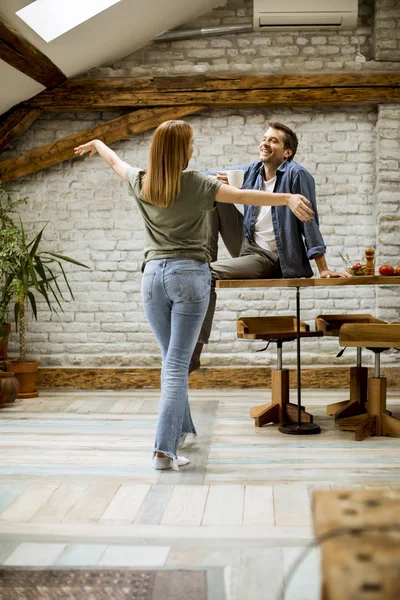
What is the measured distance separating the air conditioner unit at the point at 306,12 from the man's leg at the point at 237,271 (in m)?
2.71

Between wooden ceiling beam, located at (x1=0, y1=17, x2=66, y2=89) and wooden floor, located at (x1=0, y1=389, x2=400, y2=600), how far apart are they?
2.48 meters

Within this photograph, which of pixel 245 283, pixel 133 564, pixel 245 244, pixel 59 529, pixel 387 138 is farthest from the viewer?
pixel 387 138

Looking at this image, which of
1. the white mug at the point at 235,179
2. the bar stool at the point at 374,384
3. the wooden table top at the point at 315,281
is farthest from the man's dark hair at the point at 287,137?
the bar stool at the point at 374,384

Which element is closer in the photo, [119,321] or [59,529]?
[59,529]

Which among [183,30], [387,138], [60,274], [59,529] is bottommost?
[59,529]

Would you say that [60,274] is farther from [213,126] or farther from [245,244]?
[245,244]

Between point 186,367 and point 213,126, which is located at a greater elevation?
point 213,126

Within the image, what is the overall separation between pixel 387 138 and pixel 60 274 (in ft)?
9.96

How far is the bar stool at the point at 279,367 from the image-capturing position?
4.44 m

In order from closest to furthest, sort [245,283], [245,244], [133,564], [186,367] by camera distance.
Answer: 1. [133,564]
2. [186,367]
3. [245,283]
4. [245,244]

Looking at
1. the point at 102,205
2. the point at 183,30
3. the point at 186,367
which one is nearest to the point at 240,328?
the point at 186,367

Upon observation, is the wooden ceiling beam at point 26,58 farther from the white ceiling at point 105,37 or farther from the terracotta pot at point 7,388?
the terracotta pot at point 7,388

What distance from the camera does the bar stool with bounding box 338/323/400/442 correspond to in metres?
3.95

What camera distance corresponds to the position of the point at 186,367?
339 centimetres
